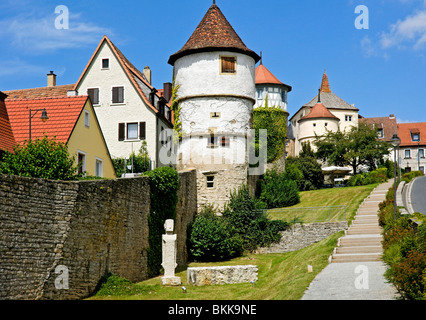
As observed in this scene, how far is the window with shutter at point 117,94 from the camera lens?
1825 inches

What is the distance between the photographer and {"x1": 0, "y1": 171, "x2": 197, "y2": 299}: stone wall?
17766 mm

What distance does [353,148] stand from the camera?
214 ft

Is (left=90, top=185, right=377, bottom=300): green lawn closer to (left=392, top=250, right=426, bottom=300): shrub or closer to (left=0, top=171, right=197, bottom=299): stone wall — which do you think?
(left=0, top=171, right=197, bottom=299): stone wall

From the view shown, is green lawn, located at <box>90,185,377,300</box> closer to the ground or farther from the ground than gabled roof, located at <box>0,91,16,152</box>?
closer to the ground

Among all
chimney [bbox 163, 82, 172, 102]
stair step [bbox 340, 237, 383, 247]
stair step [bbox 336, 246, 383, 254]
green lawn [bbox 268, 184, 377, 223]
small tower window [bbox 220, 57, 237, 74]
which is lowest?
stair step [bbox 336, 246, 383, 254]

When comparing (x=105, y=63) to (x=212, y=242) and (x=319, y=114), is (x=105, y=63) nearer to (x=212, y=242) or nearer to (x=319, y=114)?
(x=212, y=242)

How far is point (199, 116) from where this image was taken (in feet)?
132

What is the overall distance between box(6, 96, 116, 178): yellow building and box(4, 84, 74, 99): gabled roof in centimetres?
1473

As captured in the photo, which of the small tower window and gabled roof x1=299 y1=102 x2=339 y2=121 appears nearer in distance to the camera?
the small tower window

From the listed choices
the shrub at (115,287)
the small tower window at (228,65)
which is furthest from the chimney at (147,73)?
the shrub at (115,287)

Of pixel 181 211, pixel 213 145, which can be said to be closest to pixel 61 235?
pixel 181 211

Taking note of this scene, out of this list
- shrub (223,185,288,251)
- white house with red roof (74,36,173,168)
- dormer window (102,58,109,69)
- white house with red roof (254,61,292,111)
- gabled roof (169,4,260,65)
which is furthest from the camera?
white house with red roof (254,61,292,111)

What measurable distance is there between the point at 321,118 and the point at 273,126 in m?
26.7

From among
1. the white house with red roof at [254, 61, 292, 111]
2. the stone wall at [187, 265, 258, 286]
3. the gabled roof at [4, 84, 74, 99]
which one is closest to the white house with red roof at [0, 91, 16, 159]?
the stone wall at [187, 265, 258, 286]
